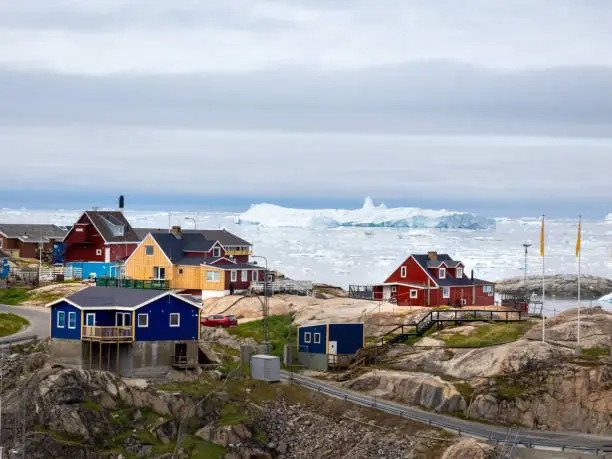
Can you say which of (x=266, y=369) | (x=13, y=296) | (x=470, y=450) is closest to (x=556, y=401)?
(x=470, y=450)

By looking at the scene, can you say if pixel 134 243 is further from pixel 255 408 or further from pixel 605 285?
pixel 605 285

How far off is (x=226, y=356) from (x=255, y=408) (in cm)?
962

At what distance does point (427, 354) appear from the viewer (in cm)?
6806

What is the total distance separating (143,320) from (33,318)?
1823cm

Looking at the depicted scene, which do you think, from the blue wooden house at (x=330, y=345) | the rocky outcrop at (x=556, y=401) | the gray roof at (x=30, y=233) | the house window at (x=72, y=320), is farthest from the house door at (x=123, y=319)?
the gray roof at (x=30, y=233)

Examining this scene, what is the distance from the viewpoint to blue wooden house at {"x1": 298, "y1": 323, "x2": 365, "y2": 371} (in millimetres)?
70000

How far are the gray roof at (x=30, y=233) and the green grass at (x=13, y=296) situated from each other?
27.5 metres

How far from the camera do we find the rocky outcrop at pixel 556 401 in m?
57.6

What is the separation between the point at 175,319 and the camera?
65.3 metres

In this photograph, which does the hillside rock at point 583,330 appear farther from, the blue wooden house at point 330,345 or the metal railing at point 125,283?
Result: the metal railing at point 125,283

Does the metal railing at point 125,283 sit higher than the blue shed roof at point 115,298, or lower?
higher

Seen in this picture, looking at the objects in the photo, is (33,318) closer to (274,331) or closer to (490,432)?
(274,331)

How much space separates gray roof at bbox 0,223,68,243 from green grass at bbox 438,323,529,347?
6382 centimetres

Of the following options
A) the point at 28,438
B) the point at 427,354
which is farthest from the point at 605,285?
the point at 28,438
